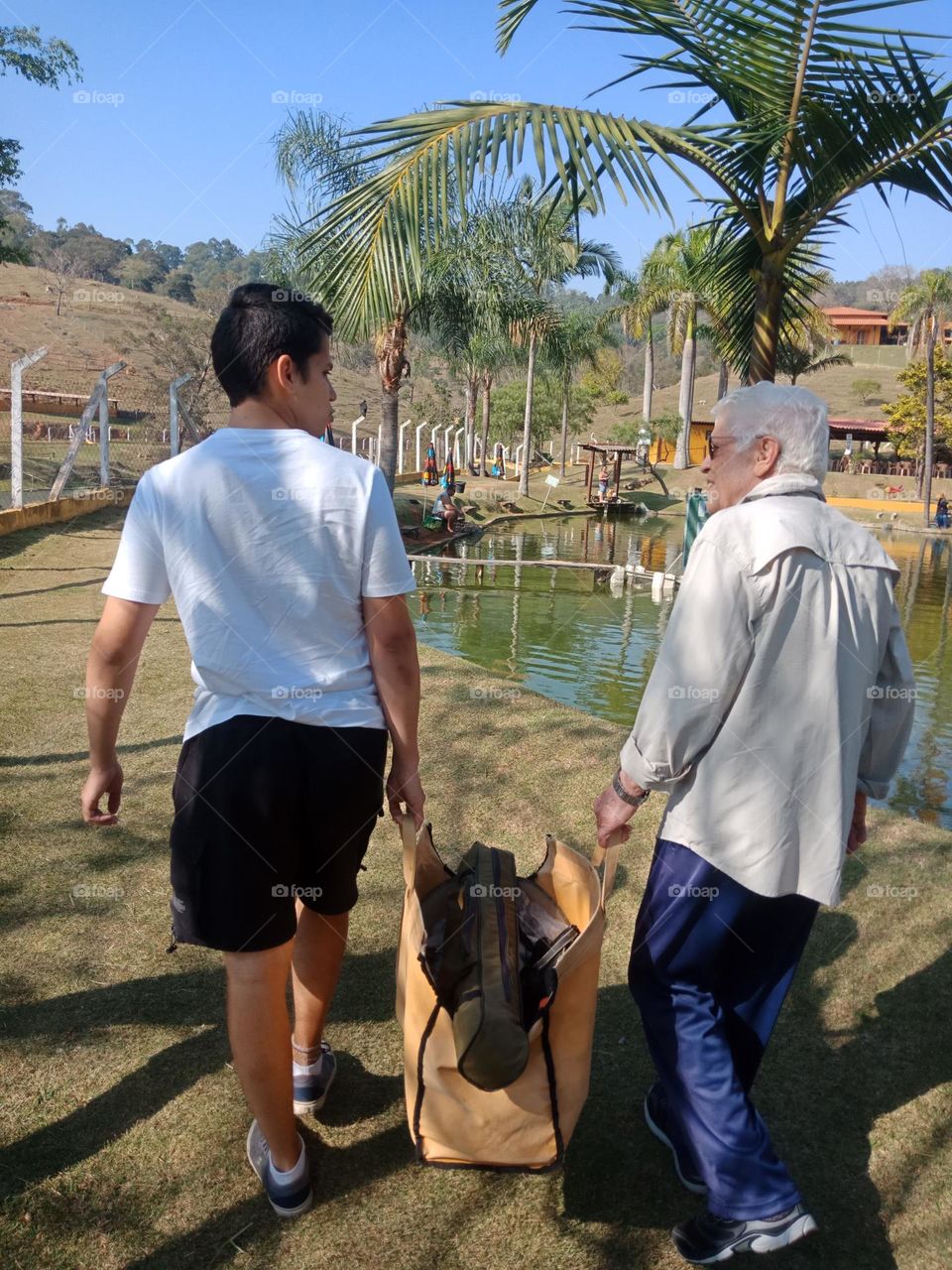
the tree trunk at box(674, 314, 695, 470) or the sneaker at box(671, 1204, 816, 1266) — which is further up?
the tree trunk at box(674, 314, 695, 470)

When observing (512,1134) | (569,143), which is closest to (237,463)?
(512,1134)

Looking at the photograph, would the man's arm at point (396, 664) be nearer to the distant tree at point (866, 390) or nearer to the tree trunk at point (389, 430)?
the tree trunk at point (389, 430)

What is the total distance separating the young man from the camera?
6.63 ft

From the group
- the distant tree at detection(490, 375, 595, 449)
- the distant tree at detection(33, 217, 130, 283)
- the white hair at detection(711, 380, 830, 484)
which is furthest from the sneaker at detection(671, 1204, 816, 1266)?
the distant tree at detection(33, 217, 130, 283)

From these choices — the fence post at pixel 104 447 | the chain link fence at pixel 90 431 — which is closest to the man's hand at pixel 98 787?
the chain link fence at pixel 90 431

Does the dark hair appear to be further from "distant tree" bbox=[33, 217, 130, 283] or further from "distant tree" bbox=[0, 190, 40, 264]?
"distant tree" bbox=[33, 217, 130, 283]

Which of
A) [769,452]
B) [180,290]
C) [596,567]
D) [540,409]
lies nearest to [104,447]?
[596,567]

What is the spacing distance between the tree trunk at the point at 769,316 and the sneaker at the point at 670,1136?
2579 millimetres

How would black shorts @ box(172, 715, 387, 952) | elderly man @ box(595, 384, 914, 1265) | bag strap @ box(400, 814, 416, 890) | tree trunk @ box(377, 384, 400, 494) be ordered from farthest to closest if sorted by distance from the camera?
tree trunk @ box(377, 384, 400, 494) < bag strap @ box(400, 814, 416, 890) < elderly man @ box(595, 384, 914, 1265) < black shorts @ box(172, 715, 387, 952)

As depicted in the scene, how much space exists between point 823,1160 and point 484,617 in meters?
12.2

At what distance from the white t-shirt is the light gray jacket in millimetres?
689

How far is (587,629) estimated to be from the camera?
14.0 m

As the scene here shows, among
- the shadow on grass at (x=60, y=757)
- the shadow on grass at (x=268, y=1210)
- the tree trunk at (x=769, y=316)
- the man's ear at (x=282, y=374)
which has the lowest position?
the shadow on grass at (x=268, y=1210)

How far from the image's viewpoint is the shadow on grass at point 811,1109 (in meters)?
2.29
